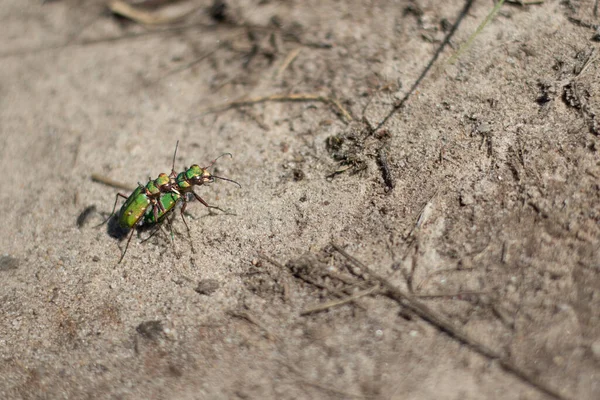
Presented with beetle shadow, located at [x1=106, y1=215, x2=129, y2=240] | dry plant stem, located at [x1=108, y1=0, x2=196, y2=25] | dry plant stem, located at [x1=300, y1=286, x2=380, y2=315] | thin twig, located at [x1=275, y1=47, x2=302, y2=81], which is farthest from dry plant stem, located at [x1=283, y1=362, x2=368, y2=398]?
dry plant stem, located at [x1=108, y1=0, x2=196, y2=25]

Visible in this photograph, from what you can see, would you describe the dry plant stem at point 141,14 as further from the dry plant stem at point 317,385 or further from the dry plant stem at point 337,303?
the dry plant stem at point 317,385

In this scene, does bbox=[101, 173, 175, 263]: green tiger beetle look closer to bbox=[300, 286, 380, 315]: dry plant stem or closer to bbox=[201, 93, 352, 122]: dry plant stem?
bbox=[201, 93, 352, 122]: dry plant stem

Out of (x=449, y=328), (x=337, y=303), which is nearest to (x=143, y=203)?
(x=337, y=303)

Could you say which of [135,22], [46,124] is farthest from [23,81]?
[135,22]

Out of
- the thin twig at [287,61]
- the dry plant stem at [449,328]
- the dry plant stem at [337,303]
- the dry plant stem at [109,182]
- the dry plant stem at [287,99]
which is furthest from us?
the thin twig at [287,61]

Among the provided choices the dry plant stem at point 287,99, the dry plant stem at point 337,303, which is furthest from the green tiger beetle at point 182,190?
the dry plant stem at point 337,303

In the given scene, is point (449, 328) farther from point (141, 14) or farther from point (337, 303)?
point (141, 14)

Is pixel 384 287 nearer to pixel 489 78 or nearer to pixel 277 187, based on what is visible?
pixel 277 187
